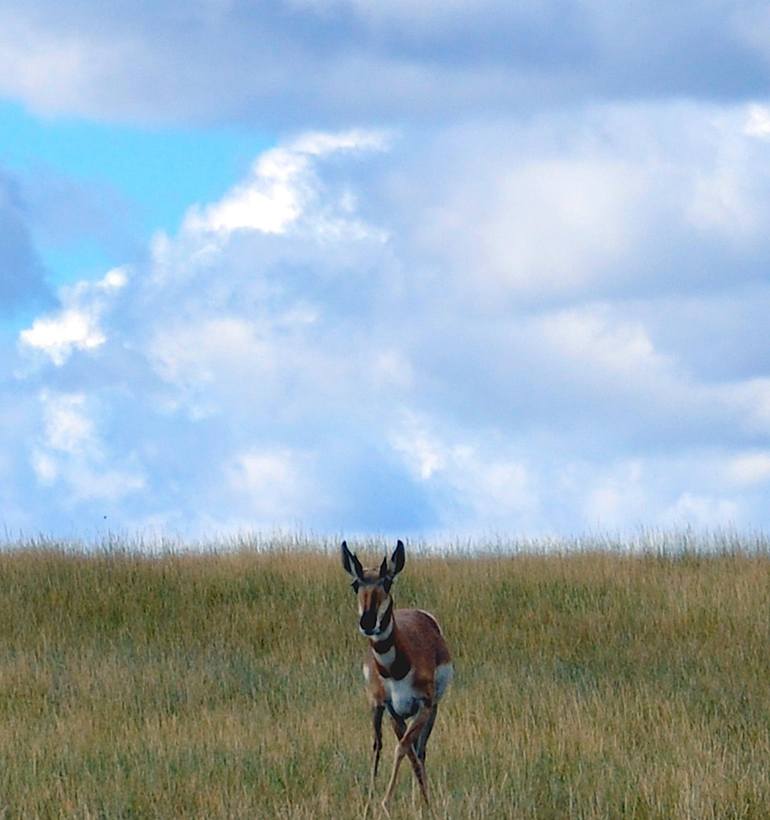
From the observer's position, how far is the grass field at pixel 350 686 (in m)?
9.48

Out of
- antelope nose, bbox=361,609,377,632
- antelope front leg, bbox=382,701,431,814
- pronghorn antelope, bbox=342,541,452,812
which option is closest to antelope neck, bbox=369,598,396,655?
pronghorn antelope, bbox=342,541,452,812

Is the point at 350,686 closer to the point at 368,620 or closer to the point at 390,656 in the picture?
the point at 390,656

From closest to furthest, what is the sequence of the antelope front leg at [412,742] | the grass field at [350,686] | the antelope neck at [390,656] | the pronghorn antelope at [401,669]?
the pronghorn antelope at [401,669] < the antelope neck at [390,656] < the antelope front leg at [412,742] < the grass field at [350,686]

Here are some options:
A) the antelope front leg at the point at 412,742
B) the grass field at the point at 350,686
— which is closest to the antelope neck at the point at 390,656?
the antelope front leg at the point at 412,742

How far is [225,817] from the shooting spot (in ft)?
28.5

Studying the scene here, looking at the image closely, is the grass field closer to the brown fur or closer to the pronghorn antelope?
the pronghorn antelope

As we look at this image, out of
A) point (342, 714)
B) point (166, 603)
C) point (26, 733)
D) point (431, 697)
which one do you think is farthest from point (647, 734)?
point (166, 603)

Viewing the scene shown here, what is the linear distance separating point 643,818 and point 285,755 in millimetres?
2960

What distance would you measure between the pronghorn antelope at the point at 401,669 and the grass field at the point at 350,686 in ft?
2.12

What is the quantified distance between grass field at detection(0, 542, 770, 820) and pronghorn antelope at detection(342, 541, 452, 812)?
25.5 inches

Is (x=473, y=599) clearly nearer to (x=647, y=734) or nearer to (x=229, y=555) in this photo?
(x=229, y=555)

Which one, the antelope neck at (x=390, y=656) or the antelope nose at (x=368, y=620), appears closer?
the antelope nose at (x=368, y=620)

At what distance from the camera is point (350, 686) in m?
14.4

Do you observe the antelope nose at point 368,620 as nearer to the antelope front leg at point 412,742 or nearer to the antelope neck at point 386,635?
the antelope neck at point 386,635
